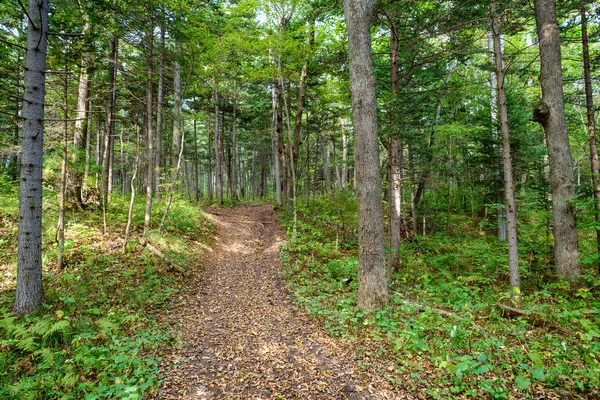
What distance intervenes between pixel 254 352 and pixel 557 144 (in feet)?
27.5

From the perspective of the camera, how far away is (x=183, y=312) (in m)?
6.14

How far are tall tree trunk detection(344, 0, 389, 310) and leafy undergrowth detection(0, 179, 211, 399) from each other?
3.95 m

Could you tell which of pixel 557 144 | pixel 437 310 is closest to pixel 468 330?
pixel 437 310

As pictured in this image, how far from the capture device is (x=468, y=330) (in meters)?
4.71

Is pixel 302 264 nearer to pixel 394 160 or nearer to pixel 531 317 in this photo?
pixel 394 160

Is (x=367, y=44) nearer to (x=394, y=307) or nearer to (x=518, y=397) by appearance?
(x=394, y=307)

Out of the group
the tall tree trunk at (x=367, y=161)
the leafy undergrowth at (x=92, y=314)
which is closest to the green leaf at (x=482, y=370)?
the tall tree trunk at (x=367, y=161)

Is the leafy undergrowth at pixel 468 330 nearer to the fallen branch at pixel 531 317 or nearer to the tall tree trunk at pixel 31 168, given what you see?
the fallen branch at pixel 531 317

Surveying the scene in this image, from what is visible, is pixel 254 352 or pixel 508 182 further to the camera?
pixel 508 182

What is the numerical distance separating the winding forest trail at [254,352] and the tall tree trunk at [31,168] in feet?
8.33

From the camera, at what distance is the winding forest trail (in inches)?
145

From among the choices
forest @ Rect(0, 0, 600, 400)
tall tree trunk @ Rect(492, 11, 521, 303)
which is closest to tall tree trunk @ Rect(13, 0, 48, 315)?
forest @ Rect(0, 0, 600, 400)

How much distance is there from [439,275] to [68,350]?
914 centimetres

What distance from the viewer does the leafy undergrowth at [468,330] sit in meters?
3.45
